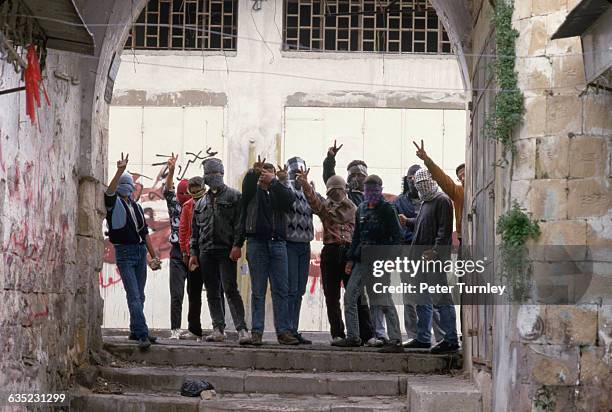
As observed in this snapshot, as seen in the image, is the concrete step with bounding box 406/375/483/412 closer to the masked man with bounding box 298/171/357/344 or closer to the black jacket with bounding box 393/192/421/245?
the masked man with bounding box 298/171/357/344

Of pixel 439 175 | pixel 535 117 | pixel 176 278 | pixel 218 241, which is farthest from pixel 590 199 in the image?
pixel 176 278

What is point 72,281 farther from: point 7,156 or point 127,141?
point 127,141

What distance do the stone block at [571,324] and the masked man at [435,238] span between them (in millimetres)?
2858

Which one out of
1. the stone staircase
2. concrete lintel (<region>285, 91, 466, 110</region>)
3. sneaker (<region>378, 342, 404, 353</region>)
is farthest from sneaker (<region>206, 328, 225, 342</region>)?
concrete lintel (<region>285, 91, 466, 110</region>)

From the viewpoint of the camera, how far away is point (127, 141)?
1931 cm

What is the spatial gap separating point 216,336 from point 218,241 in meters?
0.94

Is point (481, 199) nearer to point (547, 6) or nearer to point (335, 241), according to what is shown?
point (547, 6)

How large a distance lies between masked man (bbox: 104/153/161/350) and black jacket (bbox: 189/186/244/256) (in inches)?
21.6

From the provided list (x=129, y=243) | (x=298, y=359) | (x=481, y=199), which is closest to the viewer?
(x=481, y=199)

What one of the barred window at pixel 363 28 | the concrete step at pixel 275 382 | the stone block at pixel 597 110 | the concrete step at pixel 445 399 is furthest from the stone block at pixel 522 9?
the barred window at pixel 363 28

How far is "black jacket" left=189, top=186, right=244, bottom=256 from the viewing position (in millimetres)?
11531

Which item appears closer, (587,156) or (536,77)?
(587,156)

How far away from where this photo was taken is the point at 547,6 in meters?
8.30

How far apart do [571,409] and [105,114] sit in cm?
541
